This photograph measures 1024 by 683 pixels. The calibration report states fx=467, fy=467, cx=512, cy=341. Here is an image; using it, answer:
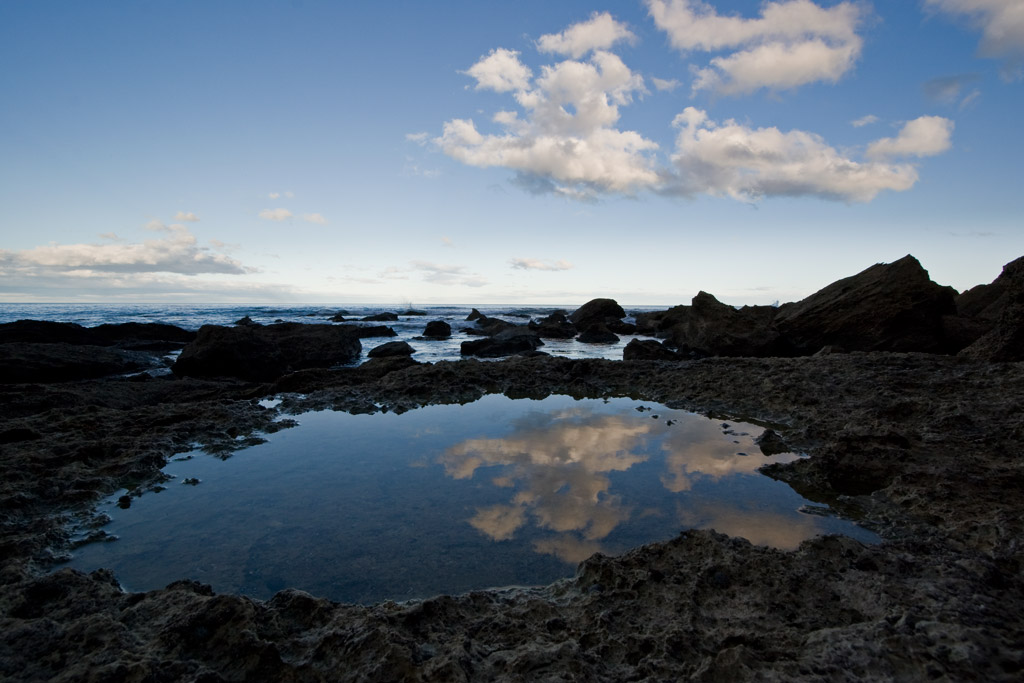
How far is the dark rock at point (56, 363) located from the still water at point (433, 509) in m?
8.44

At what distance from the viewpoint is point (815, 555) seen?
2.91 meters

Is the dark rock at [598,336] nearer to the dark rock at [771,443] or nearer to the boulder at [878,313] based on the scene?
the boulder at [878,313]

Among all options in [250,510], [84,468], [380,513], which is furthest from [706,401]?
[84,468]

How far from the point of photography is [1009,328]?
7.22m

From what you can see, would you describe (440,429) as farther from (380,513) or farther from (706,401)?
(706,401)

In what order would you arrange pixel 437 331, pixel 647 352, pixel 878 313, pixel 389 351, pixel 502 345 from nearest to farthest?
pixel 878 313
pixel 647 352
pixel 389 351
pixel 502 345
pixel 437 331

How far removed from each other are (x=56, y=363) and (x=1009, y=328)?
61.5 feet

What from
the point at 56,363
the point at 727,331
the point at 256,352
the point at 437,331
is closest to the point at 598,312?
the point at 437,331

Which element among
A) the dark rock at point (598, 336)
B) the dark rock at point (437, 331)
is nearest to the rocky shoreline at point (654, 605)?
the dark rock at point (598, 336)

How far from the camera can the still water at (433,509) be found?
10.4 feet

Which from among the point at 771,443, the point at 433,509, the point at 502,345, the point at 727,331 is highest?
the point at 727,331

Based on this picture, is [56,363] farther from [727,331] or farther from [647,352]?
[727,331]

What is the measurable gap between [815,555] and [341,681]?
9.13 ft

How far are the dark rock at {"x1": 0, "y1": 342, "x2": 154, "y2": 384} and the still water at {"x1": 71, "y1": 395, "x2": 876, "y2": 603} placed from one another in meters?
8.44
